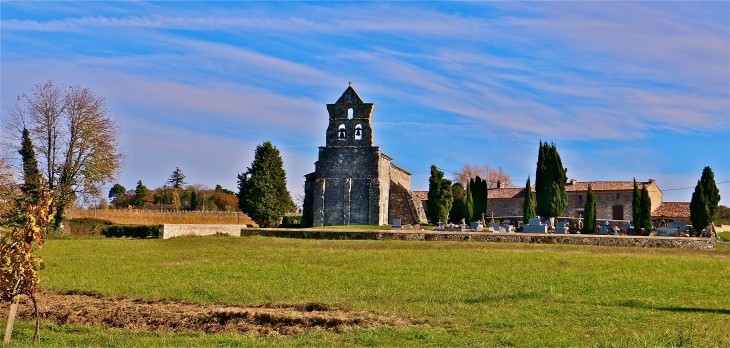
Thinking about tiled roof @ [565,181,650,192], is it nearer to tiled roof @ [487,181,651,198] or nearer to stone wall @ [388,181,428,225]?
tiled roof @ [487,181,651,198]

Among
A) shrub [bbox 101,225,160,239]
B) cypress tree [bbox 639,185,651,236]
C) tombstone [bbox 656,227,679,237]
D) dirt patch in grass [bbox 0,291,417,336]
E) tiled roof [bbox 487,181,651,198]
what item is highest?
tiled roof [bbox 487,181,651,198]

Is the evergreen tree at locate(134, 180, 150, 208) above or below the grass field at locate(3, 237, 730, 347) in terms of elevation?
above

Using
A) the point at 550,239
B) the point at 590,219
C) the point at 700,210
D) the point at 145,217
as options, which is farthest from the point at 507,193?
the point at 550,239

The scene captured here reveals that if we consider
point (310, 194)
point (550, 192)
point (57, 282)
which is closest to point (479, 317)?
point (57, 282)

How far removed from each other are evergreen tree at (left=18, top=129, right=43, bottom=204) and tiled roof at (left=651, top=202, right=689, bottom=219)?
5384 cm

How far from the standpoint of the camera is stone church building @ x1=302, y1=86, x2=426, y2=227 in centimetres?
5509

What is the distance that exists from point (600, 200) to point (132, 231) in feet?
154

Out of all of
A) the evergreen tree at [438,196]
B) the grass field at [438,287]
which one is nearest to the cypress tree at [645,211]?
the evergreen tree at [438,196]

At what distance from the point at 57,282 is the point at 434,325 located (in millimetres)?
11835

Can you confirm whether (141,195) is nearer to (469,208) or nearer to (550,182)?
(469,208)

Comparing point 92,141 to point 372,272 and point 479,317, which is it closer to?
point 372,272

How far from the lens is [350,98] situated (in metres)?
55.3

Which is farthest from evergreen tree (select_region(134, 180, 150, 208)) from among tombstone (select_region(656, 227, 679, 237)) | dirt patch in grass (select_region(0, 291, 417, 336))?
dirt patch in grass (select_region(0, 291, 417, 336))

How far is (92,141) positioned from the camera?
47.5m
